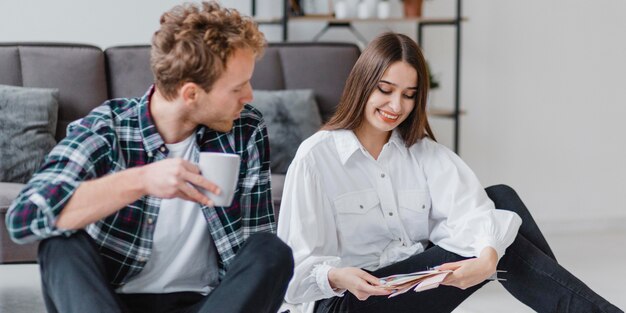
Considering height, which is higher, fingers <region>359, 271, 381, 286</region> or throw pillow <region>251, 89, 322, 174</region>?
throw pillow <region>251, 89, 322, 174</region>

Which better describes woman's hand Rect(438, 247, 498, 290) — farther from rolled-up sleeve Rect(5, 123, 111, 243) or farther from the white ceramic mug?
rolled-up sleeve Rect(5, 123, 111, 243)

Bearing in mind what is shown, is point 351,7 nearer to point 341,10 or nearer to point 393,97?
point 341,10

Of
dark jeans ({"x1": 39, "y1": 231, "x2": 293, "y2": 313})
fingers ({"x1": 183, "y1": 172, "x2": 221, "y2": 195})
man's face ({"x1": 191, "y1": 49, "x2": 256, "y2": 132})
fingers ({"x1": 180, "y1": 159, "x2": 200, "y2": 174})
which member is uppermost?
man's face ({"x1": 191, "y1": 49, "x2": 256, "y2": 132})

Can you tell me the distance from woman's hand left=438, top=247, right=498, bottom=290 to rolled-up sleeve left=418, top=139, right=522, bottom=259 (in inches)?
1.1

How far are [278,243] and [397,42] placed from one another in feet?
2.55

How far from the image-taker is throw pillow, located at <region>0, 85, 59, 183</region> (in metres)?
3.07

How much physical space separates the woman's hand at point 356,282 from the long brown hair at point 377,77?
421 millimetres

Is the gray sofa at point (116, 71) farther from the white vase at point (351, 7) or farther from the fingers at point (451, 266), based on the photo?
the fingers at point (451, 266)

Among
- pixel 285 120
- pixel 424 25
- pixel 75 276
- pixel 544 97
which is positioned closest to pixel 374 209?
pixel 75 276

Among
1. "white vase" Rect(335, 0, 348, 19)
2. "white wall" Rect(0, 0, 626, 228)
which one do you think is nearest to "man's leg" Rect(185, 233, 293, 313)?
"white vase" Rect(335, 0, 348, 19)

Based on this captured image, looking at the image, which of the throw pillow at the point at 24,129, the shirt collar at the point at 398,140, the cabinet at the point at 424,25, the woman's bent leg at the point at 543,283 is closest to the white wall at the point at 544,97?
the cabinet at the point at 424,25

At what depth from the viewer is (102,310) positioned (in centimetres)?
150

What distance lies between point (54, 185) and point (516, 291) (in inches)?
47.9

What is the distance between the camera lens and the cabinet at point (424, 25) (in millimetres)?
4141
